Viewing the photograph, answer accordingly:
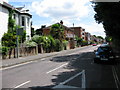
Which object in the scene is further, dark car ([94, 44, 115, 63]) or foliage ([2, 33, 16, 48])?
foliage ([2, 33, 16, 48])

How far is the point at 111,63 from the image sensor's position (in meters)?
15.4

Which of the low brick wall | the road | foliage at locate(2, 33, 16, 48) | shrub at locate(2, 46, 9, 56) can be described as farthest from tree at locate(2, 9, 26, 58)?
the road

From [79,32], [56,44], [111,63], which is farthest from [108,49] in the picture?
[79,32]

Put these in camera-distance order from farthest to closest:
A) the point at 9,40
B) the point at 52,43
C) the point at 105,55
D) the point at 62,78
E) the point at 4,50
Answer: the point at 52,43, the point at 9,40, the point at 4,50, the point at 105,55, the point at 62,78

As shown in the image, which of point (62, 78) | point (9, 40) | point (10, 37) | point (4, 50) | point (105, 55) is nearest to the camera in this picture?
point (62, 78)

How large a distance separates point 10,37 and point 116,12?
57.4ft

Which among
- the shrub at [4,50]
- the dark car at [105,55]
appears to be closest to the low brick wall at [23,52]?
the shrub at [4,50]

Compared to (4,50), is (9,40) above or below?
above

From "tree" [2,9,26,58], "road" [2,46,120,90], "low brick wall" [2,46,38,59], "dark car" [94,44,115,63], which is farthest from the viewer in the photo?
"tree" [2,9,26,58]

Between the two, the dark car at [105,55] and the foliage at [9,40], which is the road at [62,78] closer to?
the dark car at [105,55]

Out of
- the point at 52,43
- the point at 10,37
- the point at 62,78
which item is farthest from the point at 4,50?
the point at 52,43

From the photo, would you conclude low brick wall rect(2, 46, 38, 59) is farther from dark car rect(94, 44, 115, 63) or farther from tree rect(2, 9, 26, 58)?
dark car rect(94, 44, 115, 63)

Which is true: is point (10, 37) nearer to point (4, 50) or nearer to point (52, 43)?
point (4, 50)

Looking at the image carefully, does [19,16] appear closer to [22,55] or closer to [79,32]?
[22,55]
